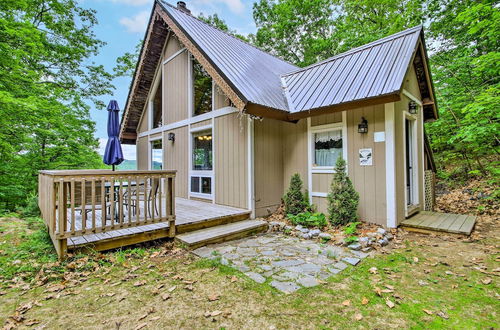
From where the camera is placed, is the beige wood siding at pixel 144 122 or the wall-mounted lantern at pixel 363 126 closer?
the wall-mounted lantern at pixel 363 126

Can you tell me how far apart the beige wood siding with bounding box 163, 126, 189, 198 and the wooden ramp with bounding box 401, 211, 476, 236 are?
5.88 meters

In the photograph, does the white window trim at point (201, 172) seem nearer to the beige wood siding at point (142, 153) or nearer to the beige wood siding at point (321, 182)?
the beige wood siding at point (321, 182)

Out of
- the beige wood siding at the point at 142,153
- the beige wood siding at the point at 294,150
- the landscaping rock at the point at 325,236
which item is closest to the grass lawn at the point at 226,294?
the landscaping rock at the point at 325,236

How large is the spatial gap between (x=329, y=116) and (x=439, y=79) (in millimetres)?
6448

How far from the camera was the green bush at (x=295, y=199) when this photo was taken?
5582 millimetres

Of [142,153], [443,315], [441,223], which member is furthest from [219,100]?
[443,315]

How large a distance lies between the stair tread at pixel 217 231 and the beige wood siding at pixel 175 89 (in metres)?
4.14

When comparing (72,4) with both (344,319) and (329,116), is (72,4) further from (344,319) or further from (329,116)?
(344,319)

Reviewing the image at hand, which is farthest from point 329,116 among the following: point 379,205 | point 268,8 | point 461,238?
point 268,8

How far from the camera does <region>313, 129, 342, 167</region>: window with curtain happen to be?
546 cm

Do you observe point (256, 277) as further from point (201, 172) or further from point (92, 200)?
point (201, 172)

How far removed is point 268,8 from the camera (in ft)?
62.1

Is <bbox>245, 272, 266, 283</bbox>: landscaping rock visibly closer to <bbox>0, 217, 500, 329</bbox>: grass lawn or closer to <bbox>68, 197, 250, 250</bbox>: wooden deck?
<bbox>0, 217, 500, 329</bbox>: grass lawn

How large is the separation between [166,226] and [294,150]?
3.52 metres
